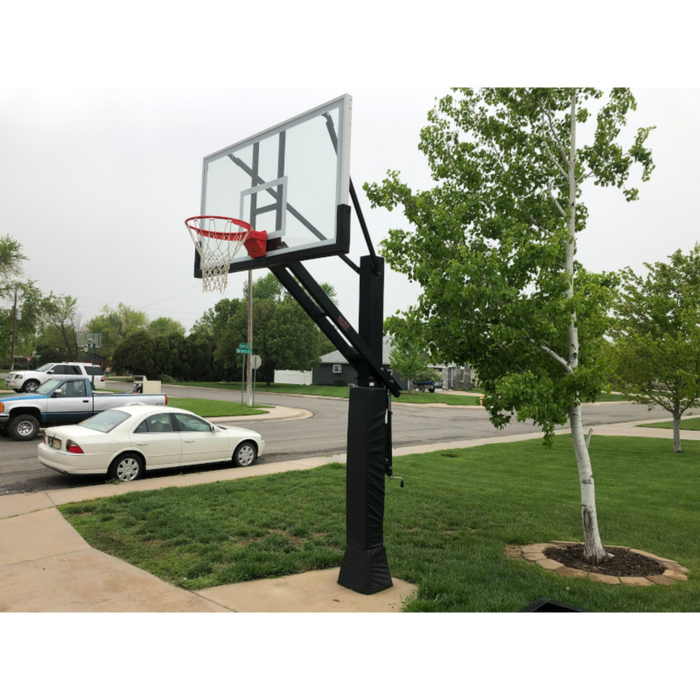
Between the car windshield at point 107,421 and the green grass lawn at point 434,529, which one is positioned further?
A: the car windshield at point 107,421

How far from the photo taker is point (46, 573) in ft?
18.4

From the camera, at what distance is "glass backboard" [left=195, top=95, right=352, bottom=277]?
5367 millimetres

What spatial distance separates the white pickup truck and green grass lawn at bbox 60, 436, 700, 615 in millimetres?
7701

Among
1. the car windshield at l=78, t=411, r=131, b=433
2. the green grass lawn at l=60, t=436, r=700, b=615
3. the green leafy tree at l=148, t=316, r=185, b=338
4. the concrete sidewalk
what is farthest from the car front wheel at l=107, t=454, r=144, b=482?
the green leafy tree at l=148, t=316, r=185, b=338

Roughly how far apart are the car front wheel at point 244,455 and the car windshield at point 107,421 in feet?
8.49

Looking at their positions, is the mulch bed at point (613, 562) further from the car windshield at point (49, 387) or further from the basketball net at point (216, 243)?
the car windshield at point (49, 387)

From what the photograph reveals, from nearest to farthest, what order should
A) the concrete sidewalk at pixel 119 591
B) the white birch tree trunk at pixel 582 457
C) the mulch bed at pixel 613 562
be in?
the concrete sidewalk at pixel 119 591 → the mulch bed at pixel 613 562 → the white birch tree trunk at pixel 582 457

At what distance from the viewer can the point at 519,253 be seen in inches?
236

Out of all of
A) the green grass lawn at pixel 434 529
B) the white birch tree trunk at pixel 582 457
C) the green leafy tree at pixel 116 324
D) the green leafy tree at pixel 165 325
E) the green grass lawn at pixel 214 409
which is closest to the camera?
the green grass lawn at pixel 434 529

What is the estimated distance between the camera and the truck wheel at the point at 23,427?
15141 mm

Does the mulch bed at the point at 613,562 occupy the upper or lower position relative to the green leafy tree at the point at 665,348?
lower

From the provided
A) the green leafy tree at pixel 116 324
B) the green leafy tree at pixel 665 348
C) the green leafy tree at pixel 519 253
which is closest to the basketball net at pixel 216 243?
the green leafy tree at pixel 519 253

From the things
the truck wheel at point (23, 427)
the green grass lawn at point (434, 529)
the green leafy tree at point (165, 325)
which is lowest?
the green grass lawn at point (434, 529)

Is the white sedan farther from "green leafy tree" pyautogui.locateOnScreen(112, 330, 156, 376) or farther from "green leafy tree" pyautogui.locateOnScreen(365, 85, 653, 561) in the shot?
"green leafy tree" pyautogui.locateOnScreen(112, 330, 156, 376)
